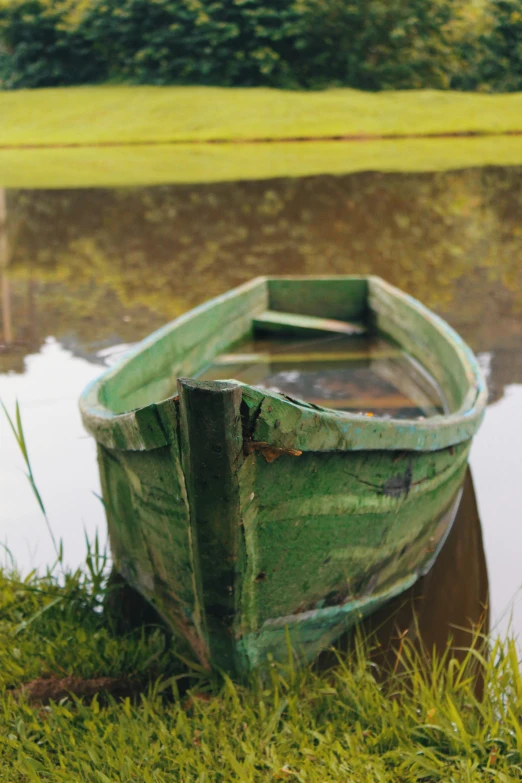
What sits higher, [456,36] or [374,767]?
[456,36]

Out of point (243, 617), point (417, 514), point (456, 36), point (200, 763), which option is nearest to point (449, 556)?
point (417, 514)

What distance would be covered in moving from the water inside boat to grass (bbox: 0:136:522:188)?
10844 mm

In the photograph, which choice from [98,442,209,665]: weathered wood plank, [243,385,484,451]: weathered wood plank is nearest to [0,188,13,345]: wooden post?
[98,442,209,665]: weathered wood plank

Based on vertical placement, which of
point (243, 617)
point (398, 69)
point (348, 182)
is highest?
point (398, 69)

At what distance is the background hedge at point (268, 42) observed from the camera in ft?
100

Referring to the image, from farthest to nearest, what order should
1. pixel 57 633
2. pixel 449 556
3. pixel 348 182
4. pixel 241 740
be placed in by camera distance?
pixel 348 182 → pixel 449 556 → pixel 57 633 → pixel 241 740

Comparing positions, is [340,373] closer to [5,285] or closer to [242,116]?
[5,285]

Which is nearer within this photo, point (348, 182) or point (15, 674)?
point (15, 674)

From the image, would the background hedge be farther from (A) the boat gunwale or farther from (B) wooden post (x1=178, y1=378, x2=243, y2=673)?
(B) wooden post (x1=178, y1=378, x2=243, y2=673)

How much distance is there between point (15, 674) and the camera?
8.09ft

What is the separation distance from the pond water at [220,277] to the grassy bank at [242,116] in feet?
28.2

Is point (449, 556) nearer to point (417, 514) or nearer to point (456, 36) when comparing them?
point (417, 514)

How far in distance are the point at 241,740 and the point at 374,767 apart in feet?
1.15

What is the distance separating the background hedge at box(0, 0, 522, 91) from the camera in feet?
100
